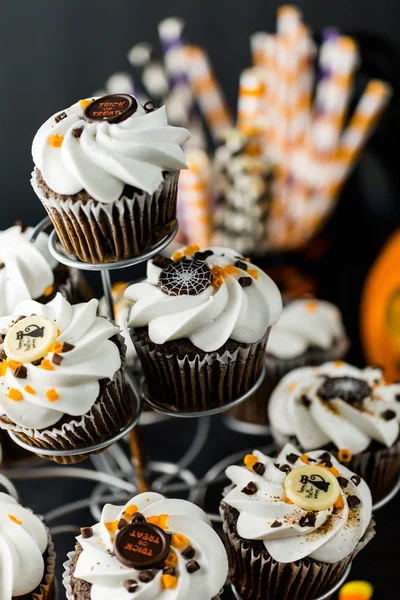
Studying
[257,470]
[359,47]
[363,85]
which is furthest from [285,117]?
[257,470]

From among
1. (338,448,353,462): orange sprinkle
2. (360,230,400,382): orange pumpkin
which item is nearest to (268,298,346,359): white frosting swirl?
(360,230,400,382): orange pumpkin

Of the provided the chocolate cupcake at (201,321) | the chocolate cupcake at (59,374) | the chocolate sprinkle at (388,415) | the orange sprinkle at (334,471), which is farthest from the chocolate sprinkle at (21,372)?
the chocolate sprinkle at (388,415)

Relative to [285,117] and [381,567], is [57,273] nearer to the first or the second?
[381,567]

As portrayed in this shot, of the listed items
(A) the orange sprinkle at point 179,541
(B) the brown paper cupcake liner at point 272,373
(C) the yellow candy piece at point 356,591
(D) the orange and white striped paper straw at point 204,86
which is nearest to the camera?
(A) the orange sprinkle at point 179,541

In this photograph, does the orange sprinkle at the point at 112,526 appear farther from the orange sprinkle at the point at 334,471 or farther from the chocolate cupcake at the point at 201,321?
the orange sprinkle at the point at 334,471

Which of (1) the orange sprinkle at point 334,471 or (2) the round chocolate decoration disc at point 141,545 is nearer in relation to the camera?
(2) the round chocolate decoration disc at point 141,545

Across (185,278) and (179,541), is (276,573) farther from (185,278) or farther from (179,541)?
(185,278)
